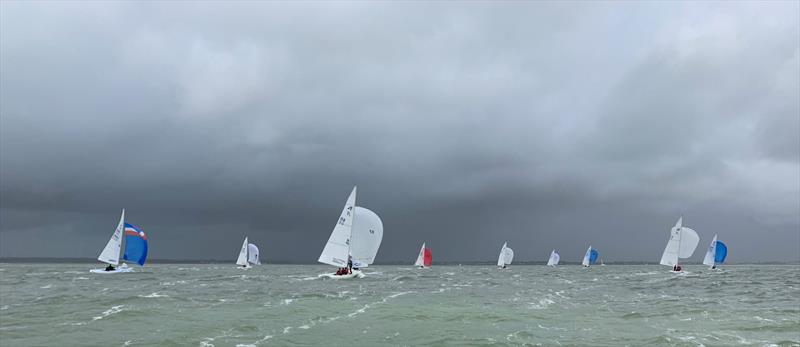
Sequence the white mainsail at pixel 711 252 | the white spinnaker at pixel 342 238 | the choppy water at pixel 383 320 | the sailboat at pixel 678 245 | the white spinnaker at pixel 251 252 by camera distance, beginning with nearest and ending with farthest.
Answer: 1. the choppy water at pixel 383 320
2. the white spinnaker at pixel 342 238
3. the sailboat at pixel 678 245
4. the white mainsail at pixel 711 252
5. the white spinnaker at pixel 251 252

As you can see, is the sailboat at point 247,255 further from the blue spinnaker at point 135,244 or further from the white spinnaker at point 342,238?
the white spinnaker at point 342,238

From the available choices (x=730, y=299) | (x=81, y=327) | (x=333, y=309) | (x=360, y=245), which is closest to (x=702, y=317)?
(x=730, y=299)

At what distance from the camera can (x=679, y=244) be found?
96.6 m

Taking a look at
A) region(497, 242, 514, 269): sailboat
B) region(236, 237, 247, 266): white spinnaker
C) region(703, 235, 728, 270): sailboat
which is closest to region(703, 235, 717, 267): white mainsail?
region(703, 235, 728, 270): sailboat

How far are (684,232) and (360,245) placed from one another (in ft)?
218

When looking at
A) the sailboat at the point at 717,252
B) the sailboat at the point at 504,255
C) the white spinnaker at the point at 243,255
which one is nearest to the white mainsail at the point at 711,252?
the sailboat at the point at 717,252

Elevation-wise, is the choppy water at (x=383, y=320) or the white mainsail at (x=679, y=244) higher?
the white mainsail at (x=679, y=244)

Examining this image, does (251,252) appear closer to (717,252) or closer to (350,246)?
(350,246)

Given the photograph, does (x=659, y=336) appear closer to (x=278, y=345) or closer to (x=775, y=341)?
(x=775, y=341)

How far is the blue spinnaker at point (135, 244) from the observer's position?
7600cm

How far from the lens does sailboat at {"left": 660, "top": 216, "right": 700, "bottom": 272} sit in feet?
316

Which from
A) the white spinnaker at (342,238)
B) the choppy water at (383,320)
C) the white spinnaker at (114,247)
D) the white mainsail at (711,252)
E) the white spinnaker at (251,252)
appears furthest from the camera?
the white spinnaker at (251,252)

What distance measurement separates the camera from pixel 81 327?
968 inches

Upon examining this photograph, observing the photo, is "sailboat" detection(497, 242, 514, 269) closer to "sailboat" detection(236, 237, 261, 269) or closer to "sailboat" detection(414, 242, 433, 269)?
"sailboat" detection(414, 242, 433, 269)
